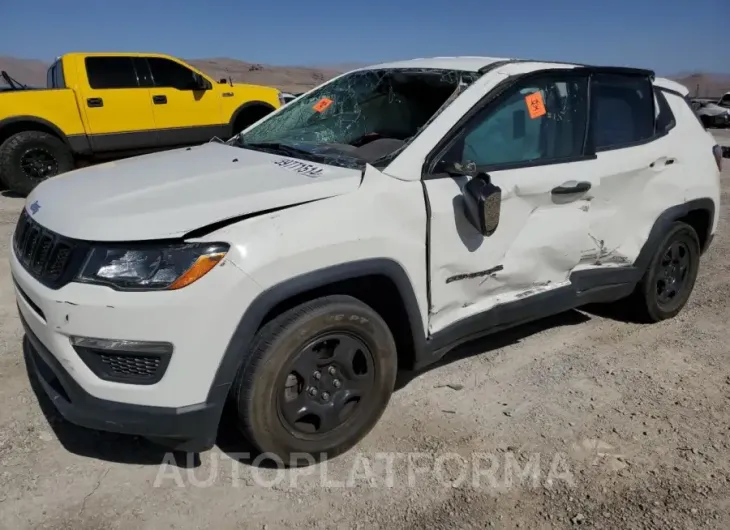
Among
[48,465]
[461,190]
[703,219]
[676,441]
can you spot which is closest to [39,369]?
[48,465]

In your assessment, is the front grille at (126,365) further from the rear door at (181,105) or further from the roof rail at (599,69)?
the rear door at (181,105)

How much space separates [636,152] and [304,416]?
259 cm

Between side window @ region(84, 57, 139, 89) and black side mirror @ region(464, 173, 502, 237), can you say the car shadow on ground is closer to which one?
black side mirror @ region(464, 173, 502, 237)

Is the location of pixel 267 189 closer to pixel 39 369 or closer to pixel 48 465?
pixel 39 369

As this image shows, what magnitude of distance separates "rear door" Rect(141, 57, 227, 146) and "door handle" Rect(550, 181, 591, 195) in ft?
23.5

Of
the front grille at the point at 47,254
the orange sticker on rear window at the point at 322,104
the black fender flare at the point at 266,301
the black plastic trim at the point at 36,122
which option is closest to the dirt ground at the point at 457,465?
the black fender flare at the point at 266,301

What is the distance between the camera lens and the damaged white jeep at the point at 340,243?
7.50 ft

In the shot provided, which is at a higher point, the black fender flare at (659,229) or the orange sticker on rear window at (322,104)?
the orange sticker on rear window at (322,104)

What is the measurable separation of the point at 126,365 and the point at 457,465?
149cm

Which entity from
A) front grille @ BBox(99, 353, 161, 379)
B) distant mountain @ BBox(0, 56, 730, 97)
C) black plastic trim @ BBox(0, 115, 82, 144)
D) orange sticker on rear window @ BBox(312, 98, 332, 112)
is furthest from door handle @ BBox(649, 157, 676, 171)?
distant mountain @ BBox(0, 56, 730, 97)

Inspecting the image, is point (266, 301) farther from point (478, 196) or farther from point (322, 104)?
point (322, 104)

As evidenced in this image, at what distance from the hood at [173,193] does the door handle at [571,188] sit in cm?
118

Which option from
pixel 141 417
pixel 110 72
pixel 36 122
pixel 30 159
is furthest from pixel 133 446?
pixel 110 72

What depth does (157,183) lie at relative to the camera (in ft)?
8.89
